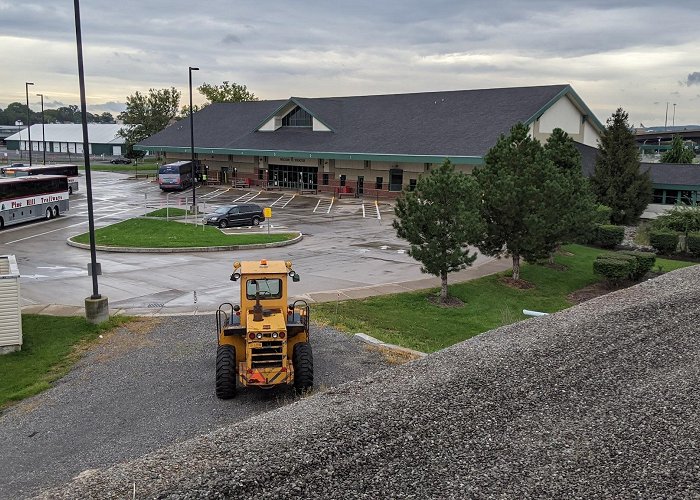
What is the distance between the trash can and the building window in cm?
5245

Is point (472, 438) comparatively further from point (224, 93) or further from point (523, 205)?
point (224, 93)

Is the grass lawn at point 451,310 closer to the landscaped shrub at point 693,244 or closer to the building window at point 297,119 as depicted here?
the landscaped shrub at point 693,244

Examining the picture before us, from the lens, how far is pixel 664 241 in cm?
3631

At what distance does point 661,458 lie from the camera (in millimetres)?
9703

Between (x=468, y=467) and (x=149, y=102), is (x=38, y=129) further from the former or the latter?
(x=468, y=467)

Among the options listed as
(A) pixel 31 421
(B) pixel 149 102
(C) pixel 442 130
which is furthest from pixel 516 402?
(B) pixel 149 102

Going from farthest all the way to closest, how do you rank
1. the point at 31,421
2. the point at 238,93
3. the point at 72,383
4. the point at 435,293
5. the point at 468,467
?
the point at 238,93 < the point at 435,293 < the point at 72,383 < the point at 31,421 < the point at 468,467

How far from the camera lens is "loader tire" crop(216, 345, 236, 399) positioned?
44.3ft

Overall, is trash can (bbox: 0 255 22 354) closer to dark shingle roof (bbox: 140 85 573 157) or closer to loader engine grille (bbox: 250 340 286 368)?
loader engine grille (bbox: 250 340 286 368)

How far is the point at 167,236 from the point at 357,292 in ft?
49.6

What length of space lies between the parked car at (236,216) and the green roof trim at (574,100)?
22694 mm

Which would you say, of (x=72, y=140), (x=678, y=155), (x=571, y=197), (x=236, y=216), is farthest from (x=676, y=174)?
(x=72, y=140)

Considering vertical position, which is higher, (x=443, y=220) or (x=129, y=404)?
(x=443, y=220)

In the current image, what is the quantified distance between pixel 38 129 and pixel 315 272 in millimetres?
127060
